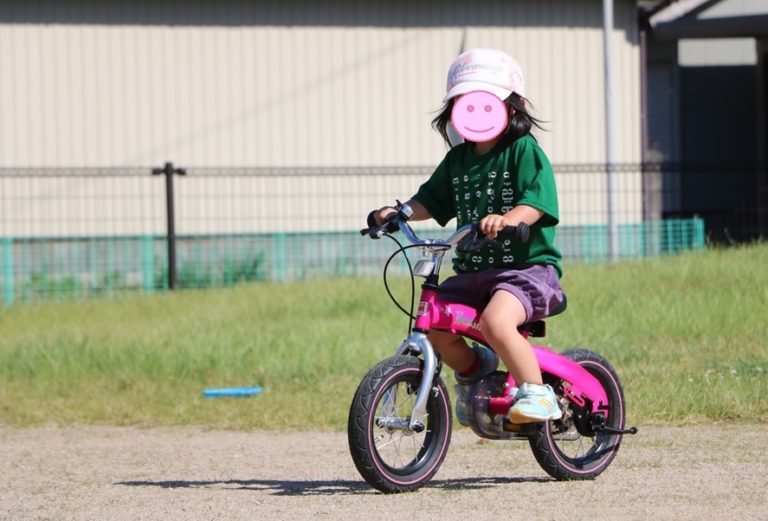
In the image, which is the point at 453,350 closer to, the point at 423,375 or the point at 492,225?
the point at 423,375

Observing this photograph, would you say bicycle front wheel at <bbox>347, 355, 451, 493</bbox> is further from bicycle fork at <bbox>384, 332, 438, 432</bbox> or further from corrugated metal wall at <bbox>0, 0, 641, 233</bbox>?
corrugated metal wall at <bbox>0, 0, 641, 233</bbox>

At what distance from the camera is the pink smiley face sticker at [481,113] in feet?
18.2

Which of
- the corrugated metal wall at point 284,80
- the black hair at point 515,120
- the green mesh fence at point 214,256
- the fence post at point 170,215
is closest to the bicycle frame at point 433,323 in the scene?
the black hair at point 515,120

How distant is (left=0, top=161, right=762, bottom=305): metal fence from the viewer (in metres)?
16.2

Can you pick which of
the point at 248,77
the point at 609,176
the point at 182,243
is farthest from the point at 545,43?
the point at 182,243

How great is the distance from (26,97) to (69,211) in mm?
1525

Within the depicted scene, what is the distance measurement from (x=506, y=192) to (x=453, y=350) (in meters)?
0.65

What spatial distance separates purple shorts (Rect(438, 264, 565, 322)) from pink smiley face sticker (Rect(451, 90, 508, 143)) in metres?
0.54

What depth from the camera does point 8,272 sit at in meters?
15.6

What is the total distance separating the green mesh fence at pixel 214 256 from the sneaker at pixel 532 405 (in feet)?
31.8

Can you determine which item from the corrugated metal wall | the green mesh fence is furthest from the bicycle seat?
the corrugated metal wall

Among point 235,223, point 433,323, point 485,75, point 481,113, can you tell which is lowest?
point 433,323

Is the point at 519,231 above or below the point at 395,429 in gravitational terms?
above

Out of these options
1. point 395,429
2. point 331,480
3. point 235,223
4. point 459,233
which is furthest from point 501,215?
point 235,223
